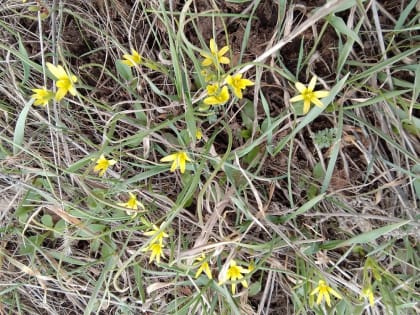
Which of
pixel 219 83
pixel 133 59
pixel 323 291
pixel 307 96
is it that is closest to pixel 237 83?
pixel 219 83

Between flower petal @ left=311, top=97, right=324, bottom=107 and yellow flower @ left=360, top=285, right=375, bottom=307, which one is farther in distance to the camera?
yellow flower @ left=360, top=285, right=375, bottom=307

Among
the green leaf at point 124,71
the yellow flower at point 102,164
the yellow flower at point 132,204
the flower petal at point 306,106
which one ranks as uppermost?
the green leaf at point 124,71

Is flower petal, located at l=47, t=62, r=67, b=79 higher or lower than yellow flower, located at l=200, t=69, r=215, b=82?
higher

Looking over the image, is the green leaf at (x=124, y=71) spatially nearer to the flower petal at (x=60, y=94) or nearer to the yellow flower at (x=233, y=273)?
the flower petal at (x=60, y=94)

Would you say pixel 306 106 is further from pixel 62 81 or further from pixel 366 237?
pixel 62 81

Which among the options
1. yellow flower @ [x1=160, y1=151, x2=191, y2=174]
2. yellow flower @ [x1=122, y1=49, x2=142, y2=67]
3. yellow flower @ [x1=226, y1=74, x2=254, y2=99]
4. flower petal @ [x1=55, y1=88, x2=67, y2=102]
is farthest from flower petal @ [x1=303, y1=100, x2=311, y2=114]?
flower petal @ [x1=55, y1=88, x2=67, y2=102]

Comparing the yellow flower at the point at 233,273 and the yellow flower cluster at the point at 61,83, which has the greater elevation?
the yellow flower cluster at the point at 61,83

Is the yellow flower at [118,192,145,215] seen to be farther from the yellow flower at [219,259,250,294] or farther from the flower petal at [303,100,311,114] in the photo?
the flower petal at [303,100,311,114]

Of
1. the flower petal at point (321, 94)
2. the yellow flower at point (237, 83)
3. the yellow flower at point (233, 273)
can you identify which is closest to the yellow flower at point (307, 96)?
the flower petal at point (321, 94)
